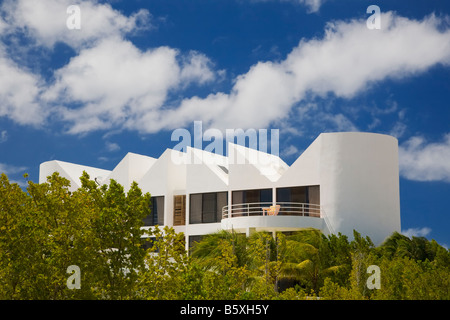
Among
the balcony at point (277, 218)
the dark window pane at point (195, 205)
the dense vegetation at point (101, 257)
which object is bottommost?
the dense vegetation at point (101, 257)

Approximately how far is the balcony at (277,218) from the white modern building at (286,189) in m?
0.05

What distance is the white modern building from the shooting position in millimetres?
30172

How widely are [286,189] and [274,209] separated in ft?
7.38

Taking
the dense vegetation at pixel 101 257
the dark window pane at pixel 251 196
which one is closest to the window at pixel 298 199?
the dark window pane at pixel 251 196

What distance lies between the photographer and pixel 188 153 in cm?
3506

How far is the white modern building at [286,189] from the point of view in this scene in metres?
30.2

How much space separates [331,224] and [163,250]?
17904 millimetres

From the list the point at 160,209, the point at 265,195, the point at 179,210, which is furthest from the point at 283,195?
the point at 160,209

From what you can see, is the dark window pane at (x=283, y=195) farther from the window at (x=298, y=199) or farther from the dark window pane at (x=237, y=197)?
the dark window pane at (x=237, y=197)

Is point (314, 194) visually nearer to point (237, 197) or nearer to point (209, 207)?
point (237, 197)

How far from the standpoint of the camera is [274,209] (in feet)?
99.6
